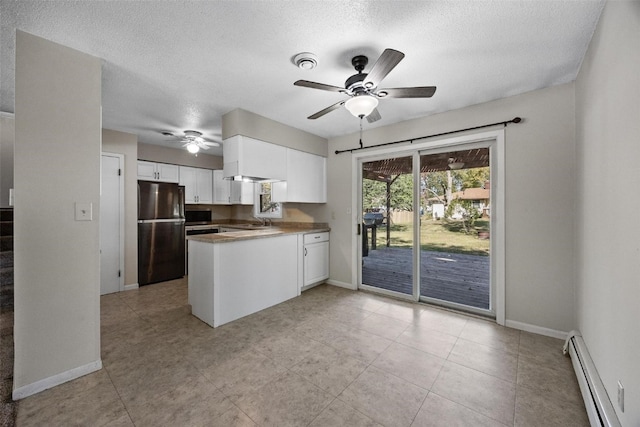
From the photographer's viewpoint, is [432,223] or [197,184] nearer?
[432,223]

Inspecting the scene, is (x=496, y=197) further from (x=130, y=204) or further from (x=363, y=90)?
(x=130, y=204)

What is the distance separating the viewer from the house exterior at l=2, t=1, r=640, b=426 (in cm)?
129

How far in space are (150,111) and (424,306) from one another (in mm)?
4130

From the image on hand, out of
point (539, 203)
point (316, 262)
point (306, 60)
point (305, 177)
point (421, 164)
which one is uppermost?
point (306, 60)

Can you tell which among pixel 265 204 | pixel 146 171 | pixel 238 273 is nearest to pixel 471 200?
pixel 238 273

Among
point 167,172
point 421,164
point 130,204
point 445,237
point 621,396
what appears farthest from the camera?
point 167,172

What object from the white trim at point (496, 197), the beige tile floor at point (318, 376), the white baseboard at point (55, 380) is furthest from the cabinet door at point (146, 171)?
the white trim at point (496, 197)

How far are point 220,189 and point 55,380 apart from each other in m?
4.12

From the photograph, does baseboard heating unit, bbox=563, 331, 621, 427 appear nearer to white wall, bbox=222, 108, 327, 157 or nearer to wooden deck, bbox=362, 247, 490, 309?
wooden deck, bbox=362, 247, 490, 309

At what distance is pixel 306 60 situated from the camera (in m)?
1.99

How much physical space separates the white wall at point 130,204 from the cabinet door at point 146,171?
555mm

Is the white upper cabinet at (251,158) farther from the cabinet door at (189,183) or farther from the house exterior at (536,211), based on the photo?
the cabinet door at (189,183)

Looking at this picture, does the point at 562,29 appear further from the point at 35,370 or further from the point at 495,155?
the point at 35,370

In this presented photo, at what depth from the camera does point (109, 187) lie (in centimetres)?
374
